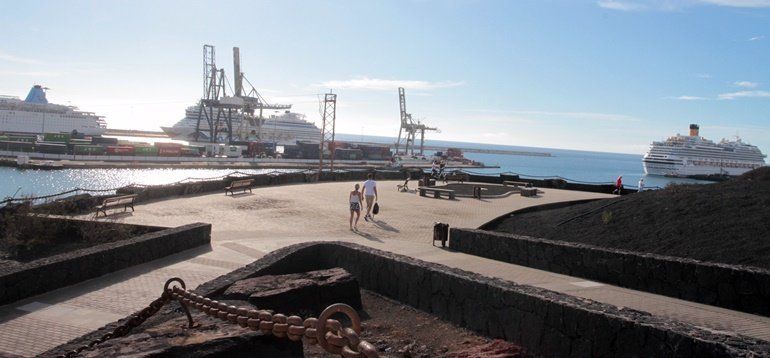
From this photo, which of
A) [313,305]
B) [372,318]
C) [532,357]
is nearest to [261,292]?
[313,305]

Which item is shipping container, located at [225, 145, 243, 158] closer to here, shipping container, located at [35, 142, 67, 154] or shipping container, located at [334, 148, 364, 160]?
shipping container, located at [334, 148, 364, 160]

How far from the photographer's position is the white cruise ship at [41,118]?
84750 mm

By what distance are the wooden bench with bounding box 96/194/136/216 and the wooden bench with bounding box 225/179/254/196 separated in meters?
4.10

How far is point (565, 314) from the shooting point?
5867 mm

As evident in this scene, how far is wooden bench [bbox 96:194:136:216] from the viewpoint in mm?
14512

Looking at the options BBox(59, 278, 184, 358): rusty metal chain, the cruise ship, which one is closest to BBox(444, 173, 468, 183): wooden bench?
BBox(59, 278, 184, 358): rusty metal chain

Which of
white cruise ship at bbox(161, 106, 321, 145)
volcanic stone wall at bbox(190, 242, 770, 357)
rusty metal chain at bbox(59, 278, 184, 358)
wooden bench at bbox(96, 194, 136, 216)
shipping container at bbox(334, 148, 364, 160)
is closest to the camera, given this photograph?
rusty metal chain at bbox(59, 278, 184, 358)

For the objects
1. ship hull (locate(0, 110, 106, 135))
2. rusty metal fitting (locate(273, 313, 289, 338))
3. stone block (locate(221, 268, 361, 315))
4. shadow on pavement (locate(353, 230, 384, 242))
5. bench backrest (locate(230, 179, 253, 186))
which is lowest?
shadow on pavement (locate(353, 230, 384, 242))

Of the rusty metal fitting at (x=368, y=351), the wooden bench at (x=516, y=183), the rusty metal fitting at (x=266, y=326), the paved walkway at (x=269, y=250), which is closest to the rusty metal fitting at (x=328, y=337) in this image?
the rusty metal fitting at (x=368, y=351)

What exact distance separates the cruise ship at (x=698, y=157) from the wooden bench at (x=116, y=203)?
77906mm

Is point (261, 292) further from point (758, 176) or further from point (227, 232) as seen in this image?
point (758, 176)

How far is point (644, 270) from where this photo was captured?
897 centimetres

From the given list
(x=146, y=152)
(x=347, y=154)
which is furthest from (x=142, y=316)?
(x=347, y=154)

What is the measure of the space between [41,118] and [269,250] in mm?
89485
